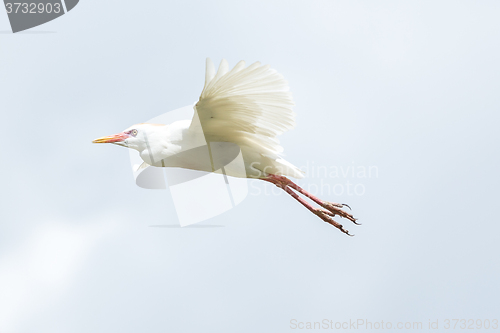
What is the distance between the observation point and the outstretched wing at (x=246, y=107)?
22.2 feet

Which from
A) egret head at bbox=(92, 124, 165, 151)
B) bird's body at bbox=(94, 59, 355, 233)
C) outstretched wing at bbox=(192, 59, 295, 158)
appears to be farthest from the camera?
egret head at bbox=(92, 124, 165, 151)

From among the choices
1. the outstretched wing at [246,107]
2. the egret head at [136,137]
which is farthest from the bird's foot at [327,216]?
the egret head at [136,137]

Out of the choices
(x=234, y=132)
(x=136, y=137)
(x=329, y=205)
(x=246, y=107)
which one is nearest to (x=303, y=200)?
(x=329, y=205)

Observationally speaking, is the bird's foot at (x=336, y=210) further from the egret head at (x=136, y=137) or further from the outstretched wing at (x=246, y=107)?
the egret head at (x=136, y=137)

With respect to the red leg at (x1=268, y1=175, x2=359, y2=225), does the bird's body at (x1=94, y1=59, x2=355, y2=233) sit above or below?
above

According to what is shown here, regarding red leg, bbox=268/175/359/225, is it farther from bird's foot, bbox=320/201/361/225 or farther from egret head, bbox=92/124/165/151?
egret head, bbox=92/124/165/151

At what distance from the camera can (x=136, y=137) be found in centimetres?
870

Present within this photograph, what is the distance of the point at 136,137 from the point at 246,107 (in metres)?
2.34

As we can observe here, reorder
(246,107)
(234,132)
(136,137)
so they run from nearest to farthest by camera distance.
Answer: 1. (246,107)
2. (234,132)
3. (136,137)


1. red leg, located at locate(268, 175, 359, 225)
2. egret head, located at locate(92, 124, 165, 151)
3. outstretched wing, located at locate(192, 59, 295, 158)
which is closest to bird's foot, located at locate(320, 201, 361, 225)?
red leg, located at locate(268, 175, 359, 225)

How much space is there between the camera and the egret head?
27.9 feet

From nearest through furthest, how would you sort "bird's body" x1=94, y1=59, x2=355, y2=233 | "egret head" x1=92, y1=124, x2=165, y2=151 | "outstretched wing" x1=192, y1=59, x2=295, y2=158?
"outstretched wing" x1=192, y1=59, x2=295, y2=158
"bird's body" x1=94, y1=59, x2=355, y2=233
"egret head" x1=92, y1=124, x2=165, y2=151

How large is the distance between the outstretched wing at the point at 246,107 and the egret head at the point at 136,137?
1.02 m

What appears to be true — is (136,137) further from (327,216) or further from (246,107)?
(327,216)
